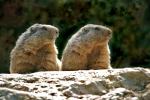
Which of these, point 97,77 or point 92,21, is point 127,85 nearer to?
point 97,77

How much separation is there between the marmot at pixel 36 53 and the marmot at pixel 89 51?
20 centimetres

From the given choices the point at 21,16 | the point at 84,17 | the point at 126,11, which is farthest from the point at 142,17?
the point at 21,16

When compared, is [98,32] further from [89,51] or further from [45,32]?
[45,32]

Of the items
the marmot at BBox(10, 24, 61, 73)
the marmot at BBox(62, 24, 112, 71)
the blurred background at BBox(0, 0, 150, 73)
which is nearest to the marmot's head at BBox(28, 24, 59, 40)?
the marmot at BBox(10, 24, 61, 73)

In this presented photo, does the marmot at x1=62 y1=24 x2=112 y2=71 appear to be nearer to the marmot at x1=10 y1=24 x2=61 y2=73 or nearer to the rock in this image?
the marmot at x1=10 y1=24 x2=61 y2=73

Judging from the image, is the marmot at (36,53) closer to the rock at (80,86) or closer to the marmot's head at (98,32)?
the marmot's head at (98,32)

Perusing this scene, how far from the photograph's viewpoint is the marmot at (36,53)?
8086 millimetres

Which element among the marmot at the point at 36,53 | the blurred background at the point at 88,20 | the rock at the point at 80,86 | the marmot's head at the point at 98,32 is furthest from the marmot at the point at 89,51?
the blurred background at the point at 88,20

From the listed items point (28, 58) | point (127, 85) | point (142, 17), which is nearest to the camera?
point (127, 85)

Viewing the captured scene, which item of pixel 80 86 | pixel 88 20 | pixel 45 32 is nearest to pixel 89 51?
pixel 45 32

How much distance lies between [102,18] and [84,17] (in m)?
0.50

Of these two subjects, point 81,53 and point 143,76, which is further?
point 81,53

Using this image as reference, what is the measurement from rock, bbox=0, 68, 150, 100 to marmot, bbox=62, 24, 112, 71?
78.3 inches

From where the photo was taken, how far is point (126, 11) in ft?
52.9
